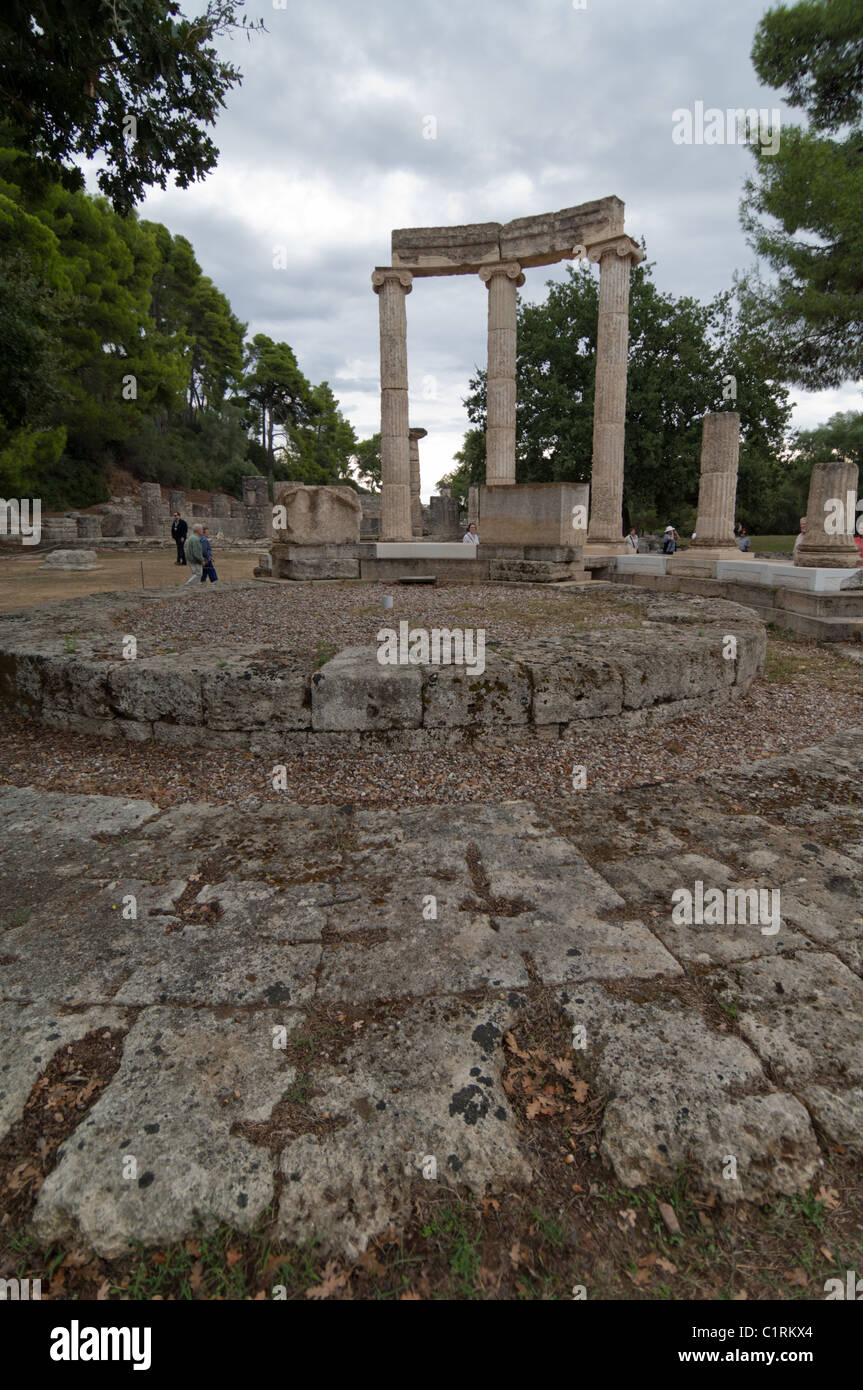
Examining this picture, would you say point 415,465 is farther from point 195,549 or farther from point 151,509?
point 195,549

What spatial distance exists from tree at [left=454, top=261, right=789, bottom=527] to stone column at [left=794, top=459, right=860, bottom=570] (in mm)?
13731

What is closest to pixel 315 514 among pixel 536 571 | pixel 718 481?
pixel 536 571

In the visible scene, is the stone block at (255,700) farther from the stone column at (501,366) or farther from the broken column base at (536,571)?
the stone column at (501,366)

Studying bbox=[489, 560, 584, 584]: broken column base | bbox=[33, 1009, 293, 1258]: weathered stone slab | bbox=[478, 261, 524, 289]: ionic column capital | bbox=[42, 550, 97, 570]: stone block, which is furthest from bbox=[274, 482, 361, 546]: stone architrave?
bbox=[42, 550, 97, 570]: stone block

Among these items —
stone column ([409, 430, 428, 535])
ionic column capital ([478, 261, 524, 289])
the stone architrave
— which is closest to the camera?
the stone architrave

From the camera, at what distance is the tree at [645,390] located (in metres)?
23.5

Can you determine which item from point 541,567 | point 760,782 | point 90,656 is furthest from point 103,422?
point 760,782

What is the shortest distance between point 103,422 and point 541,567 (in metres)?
31.6

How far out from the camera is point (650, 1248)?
1.41m

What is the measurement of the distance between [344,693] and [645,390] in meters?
23.2

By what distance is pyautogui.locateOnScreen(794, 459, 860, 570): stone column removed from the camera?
10.6 meters

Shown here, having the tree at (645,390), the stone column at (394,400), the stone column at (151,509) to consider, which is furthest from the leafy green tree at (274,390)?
the stone column at (394,400)

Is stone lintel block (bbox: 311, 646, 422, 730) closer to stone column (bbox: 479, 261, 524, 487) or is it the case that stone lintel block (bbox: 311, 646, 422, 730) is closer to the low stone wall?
the low stone wall

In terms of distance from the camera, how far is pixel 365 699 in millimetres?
4180
